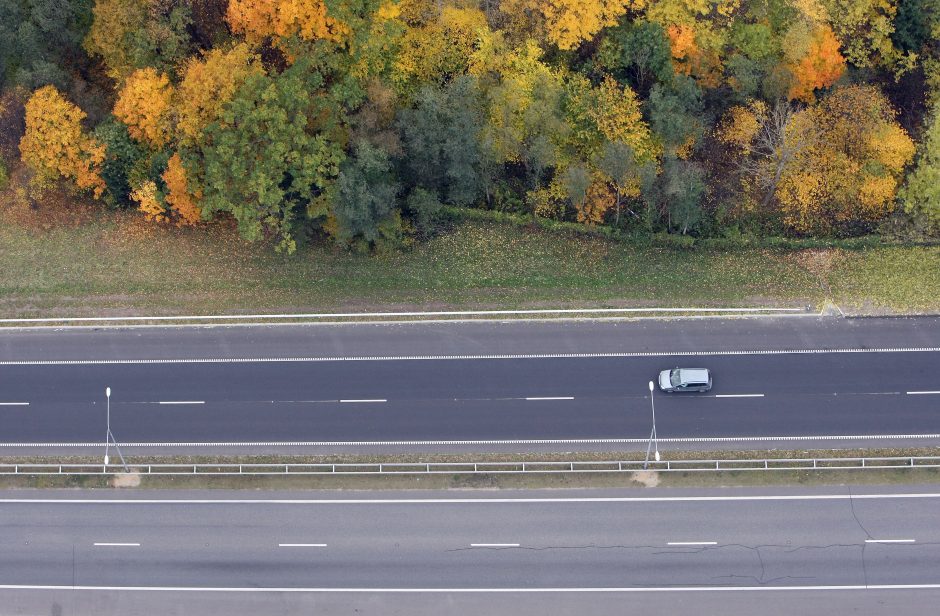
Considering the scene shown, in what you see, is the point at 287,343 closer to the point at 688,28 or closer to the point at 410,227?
the point at 410,227

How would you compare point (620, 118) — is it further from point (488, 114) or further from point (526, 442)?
point (526, 442)

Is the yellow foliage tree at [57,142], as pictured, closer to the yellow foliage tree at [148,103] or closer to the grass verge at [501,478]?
the yellow foliage tree at [148,103]

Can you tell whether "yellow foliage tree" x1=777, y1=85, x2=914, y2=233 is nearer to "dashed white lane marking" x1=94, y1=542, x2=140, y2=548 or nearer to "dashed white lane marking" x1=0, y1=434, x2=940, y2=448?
"dashed white lane marking" x1=0, y1=434, x2=940, y2=448

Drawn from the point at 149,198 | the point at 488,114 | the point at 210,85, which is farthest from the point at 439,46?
the point at 149,198

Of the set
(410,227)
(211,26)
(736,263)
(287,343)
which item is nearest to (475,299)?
(410,227)

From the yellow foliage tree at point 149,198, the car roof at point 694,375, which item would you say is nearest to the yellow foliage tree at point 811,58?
the car roof at point 694,375
